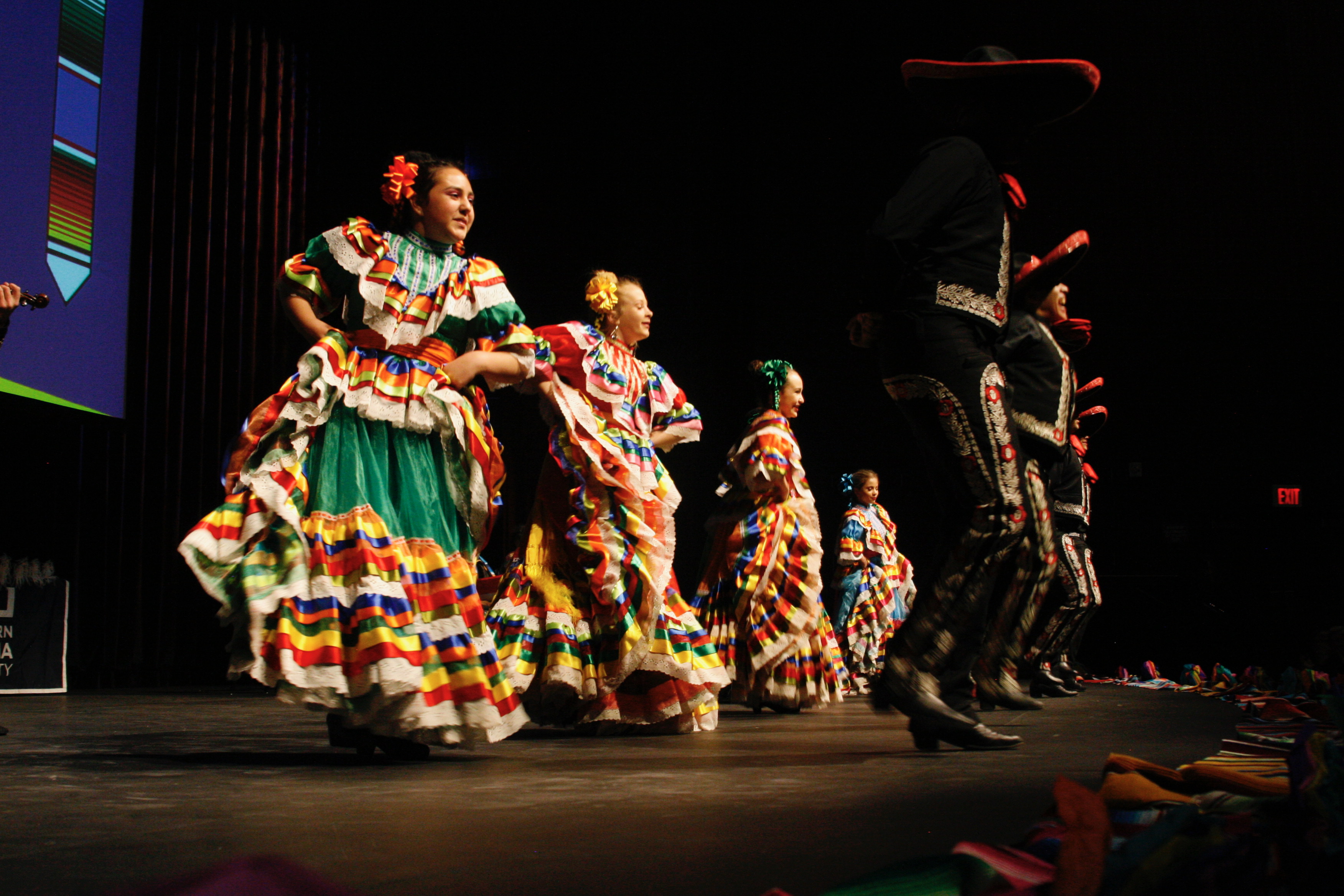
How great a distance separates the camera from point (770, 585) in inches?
207

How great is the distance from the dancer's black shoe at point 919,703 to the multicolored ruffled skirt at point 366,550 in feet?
2.91

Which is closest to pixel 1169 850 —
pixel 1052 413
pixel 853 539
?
pixel 1052 413

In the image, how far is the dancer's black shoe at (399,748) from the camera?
9.00ft

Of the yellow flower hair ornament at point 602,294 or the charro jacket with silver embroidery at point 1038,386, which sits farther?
the yellow flower hair ornament at point 602,294

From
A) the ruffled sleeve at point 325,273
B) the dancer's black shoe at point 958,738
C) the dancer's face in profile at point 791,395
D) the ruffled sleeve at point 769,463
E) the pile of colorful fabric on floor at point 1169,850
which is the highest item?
the dancer's face in profile at point 791,395

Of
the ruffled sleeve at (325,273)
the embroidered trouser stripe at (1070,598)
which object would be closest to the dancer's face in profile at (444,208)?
the ruffled sleeve at (325,273)

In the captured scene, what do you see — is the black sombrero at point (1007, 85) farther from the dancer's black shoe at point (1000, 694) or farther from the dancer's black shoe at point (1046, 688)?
the dancer's black shoe at point (1046, 688)

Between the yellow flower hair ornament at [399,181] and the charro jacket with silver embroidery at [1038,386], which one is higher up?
the yellow flower hair ornament at [399,181]

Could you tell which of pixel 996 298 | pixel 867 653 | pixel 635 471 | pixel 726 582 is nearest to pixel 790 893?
pixel 996 298

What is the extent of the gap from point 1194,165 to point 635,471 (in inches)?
168

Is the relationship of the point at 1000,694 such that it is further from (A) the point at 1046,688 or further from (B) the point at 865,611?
(B) the point at 865,611

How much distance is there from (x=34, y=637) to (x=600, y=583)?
4.50 metres

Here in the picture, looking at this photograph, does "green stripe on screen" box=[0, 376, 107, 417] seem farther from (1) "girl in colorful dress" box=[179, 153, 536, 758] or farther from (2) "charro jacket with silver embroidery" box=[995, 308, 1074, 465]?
(2) "charro jacket with silver embroidery" box=[995, 308, 1074, 465]

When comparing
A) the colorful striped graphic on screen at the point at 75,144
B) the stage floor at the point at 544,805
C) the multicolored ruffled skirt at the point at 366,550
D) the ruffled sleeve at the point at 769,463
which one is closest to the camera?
the stage floor at the point at 544,805
